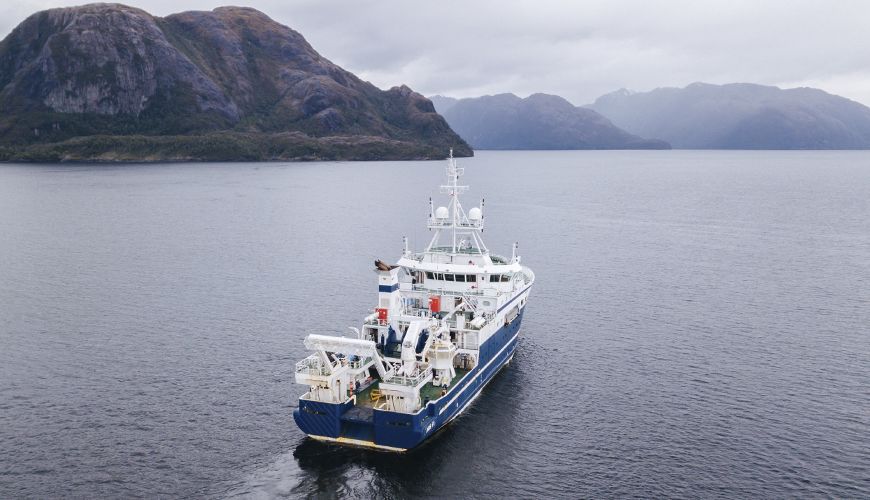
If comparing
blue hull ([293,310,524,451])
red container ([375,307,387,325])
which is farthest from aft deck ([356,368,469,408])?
red container ([375,307,387,325])

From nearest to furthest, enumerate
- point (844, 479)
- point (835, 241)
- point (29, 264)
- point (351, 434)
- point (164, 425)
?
point (844, 479) < point (351, 434) < point (164, 425) < point (29, 264) < point (835, 241)

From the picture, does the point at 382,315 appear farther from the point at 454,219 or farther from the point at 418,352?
the point at 454,219

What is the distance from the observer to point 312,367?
143 ft

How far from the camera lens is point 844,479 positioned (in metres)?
40.1

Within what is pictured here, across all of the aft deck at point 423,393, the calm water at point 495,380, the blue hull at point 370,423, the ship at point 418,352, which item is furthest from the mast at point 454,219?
the blue hull at point 370,423

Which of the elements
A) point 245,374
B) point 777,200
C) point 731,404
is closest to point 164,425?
point 245,374

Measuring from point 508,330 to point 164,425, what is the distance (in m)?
30.2

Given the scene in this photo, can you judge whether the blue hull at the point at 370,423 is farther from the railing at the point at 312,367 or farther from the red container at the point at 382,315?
the red container at the point at 382,315

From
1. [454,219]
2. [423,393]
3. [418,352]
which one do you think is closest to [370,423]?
[423,393]

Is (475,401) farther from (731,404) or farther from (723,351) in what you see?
(723,351)

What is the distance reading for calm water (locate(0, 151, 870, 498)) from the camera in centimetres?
4078

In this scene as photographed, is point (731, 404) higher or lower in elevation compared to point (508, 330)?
lower

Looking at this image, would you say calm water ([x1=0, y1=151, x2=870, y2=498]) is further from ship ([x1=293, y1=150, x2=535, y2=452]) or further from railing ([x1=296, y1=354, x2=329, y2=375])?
railing ([x1=296, y1=354, x2=329, y2=375])

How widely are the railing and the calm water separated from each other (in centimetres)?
522
